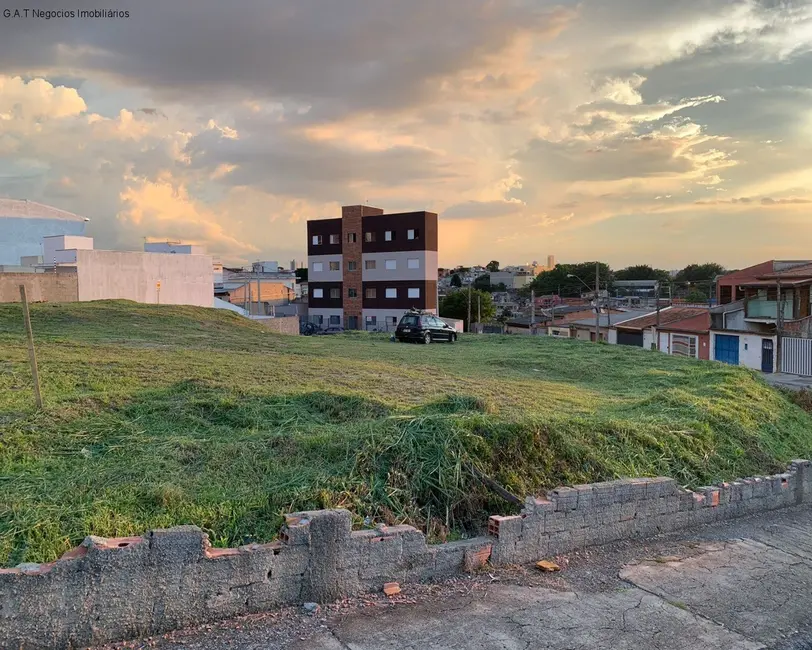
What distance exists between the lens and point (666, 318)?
4647cm

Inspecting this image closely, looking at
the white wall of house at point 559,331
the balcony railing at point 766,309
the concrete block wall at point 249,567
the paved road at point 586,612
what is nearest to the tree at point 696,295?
the white wall of house at point 559,331

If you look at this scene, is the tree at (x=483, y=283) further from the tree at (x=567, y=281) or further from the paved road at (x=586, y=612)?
the paved road at (x=586, y=612)

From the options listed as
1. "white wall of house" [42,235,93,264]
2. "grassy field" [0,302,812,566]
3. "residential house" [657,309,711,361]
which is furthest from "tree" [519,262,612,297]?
"grassy field" [0,302,812,566]

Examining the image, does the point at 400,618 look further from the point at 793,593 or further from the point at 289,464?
the point at 793,593

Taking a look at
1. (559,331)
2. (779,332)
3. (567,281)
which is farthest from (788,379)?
(567,281)

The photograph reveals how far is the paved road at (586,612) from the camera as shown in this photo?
4.64 metres

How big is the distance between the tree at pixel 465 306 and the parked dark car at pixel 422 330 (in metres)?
33.5

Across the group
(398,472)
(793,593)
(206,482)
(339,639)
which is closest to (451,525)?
(398,472)

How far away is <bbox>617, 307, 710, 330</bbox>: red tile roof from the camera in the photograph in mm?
44888

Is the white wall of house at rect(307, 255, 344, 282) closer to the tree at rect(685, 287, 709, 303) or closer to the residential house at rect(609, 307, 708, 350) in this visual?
the residential house at rect(609, 307, 708, 350)

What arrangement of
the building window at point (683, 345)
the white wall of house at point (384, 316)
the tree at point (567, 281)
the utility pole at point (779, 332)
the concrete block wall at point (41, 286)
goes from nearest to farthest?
1. the concrete block wall at point (41, 286)
2. the utility pole at point (779, 332)
3. the building window at point (683, 345)
4. the white wall of house at point (384, 316)
5. the tree at point (567, 281)

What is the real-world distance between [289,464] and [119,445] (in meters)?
1.88

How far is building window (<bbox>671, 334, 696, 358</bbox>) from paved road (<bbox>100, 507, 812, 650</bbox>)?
37.9 m

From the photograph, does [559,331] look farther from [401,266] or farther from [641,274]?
[641,274]
